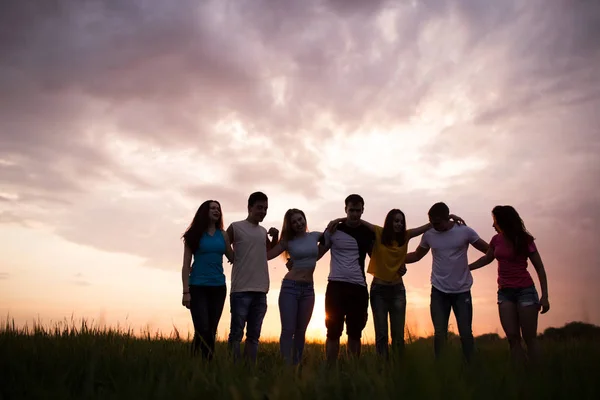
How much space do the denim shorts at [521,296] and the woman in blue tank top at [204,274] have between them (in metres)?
3.76

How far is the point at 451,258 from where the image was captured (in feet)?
24.9

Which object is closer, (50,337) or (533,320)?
(533,320)

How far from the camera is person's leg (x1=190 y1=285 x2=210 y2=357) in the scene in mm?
6981

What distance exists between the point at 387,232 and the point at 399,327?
13.3 feet

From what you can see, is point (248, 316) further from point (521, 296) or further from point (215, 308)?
point (521, 296)

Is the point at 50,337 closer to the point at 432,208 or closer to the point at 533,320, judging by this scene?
the point at 432,208

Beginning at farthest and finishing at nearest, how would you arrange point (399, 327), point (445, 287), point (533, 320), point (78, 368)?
point (445, 287) → point (533, 320) → point (78, 368) → point (399, 327)

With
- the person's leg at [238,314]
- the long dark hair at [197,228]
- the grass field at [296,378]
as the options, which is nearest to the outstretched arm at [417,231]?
the person's leg at [238,314]

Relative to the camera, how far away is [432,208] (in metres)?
7.86

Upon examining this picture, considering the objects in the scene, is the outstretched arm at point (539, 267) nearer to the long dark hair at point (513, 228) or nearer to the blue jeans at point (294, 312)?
the long dark hair at point (513, 228)

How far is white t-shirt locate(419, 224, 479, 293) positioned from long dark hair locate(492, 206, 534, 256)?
46 cm

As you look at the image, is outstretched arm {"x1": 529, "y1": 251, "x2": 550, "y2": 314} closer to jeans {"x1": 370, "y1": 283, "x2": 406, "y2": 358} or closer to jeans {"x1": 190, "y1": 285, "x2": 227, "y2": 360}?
jeans {"x1": 370, "y1": 283, "x2": 406, "y2": 358}

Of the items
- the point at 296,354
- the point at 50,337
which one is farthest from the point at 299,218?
the point at 50,337

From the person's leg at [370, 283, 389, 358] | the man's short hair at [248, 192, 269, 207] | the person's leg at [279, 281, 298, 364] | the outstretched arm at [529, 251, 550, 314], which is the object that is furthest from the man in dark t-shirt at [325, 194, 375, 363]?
the outstretched arm at [529, 251, 550, 314]
